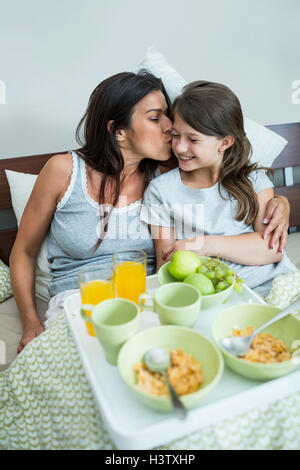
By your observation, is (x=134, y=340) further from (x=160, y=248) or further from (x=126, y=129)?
(x=126, y=129)

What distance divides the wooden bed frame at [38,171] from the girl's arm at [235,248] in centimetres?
71

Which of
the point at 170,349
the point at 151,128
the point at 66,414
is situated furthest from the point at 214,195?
the point at 66,414

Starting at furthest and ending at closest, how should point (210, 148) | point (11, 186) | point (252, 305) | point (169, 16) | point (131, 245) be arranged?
point (169, 16)
point (11, 186)
point (131, 245)
point (210, 148)
point (252, 305)

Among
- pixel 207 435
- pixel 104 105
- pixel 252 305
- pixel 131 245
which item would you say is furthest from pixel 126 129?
pixel 207 435

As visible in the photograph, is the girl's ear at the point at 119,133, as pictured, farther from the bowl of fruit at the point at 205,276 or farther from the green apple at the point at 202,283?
the green apple at the point at 202,283

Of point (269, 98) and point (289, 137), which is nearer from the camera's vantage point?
point (289, 137)

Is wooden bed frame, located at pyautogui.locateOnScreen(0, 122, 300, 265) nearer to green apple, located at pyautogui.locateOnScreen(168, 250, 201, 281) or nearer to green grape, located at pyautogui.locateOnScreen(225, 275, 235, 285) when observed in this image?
green apple, located at pyautogui.locateOnScreen(168, 250, 201, 281)

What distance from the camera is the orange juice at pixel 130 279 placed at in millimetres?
1021

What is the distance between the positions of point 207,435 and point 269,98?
200 cm

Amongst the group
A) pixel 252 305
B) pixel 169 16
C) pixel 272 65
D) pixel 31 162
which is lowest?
pixel 252 305

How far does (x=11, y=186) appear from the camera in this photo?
5.48 ft

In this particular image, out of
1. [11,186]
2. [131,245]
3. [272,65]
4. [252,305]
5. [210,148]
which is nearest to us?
[252,305]

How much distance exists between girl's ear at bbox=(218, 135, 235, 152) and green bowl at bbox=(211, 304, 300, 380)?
74 cm

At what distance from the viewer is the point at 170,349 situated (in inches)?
32.5
